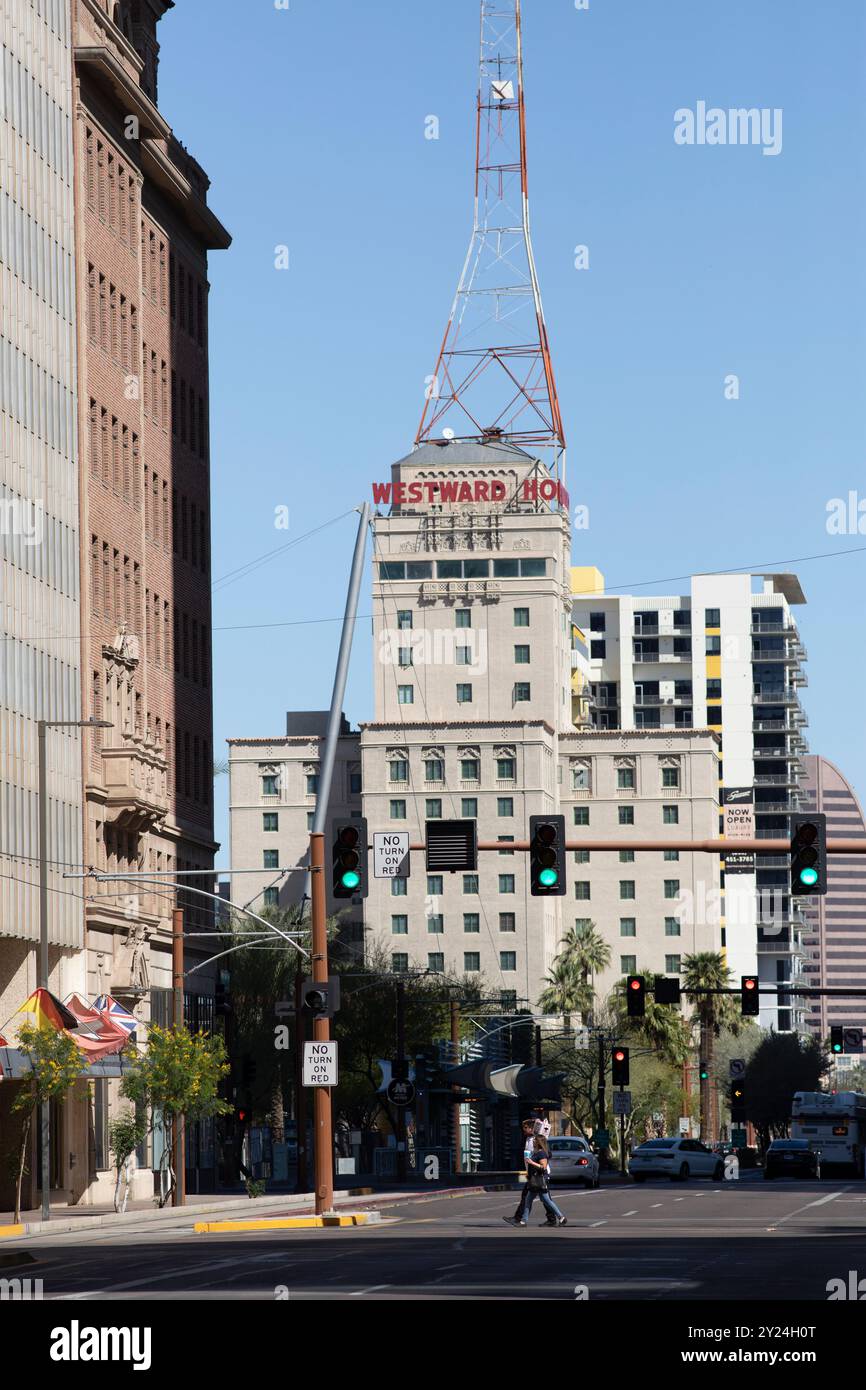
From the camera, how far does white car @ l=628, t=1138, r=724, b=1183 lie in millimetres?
77312

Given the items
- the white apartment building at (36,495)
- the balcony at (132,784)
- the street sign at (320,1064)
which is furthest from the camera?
the balcony at (132,784)

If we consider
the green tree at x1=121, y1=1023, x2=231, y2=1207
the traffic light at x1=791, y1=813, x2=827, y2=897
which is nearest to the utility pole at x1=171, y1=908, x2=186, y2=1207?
the green tree at x1=121, y1=1023, x2=231, y2=1207

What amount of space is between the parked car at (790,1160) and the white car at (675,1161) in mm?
2096

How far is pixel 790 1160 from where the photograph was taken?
81.3 metres

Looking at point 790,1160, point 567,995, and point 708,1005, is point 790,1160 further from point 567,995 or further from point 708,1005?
point 708,1005

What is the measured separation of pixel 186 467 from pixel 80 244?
15964mm

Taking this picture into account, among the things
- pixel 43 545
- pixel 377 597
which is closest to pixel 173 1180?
pixel 43 545

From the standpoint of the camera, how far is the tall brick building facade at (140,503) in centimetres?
7094

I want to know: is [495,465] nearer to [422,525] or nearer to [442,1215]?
[422,525]

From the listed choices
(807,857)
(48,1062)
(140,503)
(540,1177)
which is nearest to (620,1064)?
(140,503)

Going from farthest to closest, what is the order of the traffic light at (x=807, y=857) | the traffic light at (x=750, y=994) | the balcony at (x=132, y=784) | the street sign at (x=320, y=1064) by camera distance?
the balcony at (x=132, y=784) → the traffic light at (x=750, y=994) → the street sign at (x=320, y=1064) → the traffic light at (x=807, y=857)

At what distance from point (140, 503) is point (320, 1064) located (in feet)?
136

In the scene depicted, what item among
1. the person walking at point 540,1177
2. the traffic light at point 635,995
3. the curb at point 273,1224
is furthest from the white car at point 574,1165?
the person walking at point 540,1177

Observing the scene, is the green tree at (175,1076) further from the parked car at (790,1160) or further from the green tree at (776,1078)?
the green tree at (776,1078)
